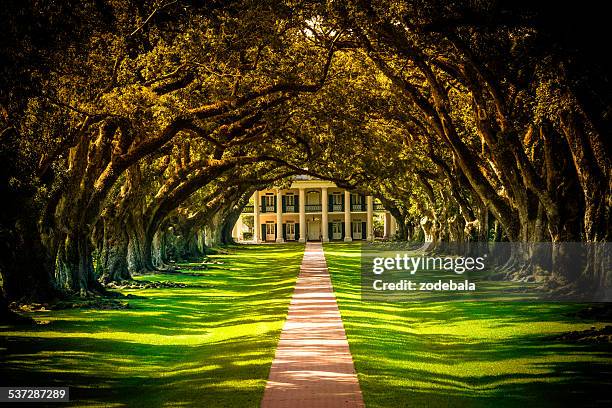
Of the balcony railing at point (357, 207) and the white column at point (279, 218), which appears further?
the balcony railing at point (357, 207)

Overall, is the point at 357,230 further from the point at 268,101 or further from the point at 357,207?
the point at 268,101

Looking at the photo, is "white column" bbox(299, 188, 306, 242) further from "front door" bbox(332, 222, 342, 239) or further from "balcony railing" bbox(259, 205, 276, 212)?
"balcony railing" bbox(259, 205, 276, 212)

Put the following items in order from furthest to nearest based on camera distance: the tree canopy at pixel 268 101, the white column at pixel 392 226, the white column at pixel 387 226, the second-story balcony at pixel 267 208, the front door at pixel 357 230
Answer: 1. the white column at pixel 392 226
2. the white column at pixel 387 226
3. the second-story balcony at pixel 267 208
4. the front door at pixel 357 230
5. the tree canopy at pixel 268 101

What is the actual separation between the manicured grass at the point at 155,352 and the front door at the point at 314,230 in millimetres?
88652

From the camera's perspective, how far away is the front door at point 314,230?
120 metres

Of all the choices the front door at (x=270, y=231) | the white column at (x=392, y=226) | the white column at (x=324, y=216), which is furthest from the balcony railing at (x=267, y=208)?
the white column at (x=392, y=226)

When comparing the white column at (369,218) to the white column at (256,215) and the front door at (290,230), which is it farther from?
the white column at (256,215)

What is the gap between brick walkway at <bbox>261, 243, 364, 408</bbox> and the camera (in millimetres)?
11969

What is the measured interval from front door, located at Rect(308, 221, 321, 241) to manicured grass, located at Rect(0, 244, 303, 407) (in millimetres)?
88652

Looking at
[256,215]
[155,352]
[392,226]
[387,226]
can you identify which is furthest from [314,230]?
[155,352]

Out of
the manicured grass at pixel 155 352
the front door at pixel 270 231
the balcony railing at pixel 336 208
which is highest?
the balcony railing at pixel 336 208

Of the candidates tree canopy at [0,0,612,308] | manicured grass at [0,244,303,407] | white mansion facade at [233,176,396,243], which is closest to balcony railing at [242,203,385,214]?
white mansion facade at [233,176,396,243]

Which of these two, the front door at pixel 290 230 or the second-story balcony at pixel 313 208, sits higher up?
the second-story balcony at pixel 313 208

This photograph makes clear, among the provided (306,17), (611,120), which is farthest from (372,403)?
(306,17)
